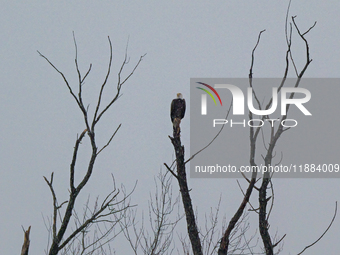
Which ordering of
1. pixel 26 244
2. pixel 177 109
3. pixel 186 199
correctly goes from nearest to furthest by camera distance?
1. pixel 26 244
2. pixel 186 199
3. pixel 177 109

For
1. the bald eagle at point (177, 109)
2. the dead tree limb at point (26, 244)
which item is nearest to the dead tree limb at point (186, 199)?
the dead tree limb at point (26, 244)

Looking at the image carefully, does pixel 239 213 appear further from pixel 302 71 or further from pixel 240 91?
pixel 240 91

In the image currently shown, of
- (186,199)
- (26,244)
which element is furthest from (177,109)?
(26,244)

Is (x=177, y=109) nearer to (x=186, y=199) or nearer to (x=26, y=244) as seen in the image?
(x=186, y=199)

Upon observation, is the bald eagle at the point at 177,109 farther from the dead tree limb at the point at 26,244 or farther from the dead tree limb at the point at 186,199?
the dead tree limb at the point at 26,244

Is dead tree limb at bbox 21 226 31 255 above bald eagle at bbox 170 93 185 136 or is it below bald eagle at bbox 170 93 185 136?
below

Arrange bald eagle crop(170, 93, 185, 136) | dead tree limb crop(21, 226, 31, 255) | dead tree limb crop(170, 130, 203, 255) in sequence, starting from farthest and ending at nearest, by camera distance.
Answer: bald eagle crop(170, 93, 185, 136) → dead tree limb crop(170, 130, 203, 255) → dead tree limb crop(21, 226, 31, 255)

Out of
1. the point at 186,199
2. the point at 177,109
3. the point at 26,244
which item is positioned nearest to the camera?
the point at 26,244

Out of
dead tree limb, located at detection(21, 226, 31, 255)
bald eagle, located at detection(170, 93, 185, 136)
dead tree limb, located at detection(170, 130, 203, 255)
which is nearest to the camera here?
dead tree limb, located at detection(21, 226, 31, 255)

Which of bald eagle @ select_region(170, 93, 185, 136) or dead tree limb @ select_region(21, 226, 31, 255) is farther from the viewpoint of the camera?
bald eagle @ select_region(170, 93, 185, 136)

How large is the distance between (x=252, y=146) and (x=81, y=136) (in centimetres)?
122

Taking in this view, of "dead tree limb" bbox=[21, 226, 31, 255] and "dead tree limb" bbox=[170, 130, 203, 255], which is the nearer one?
"dead tree limb" bbox=[21, 226, 31, 255]

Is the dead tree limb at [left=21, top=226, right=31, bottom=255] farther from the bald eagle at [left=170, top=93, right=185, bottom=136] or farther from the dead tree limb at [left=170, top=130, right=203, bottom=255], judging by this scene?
the bald eagle at [left=170, top=93, right=185, bottom=136]

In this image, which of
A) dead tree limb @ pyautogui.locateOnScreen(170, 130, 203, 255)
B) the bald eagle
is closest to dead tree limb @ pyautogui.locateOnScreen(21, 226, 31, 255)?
dead tree limb @ pyautogui.locateOnScreen(170, 130, 203, 255)
